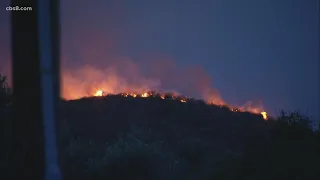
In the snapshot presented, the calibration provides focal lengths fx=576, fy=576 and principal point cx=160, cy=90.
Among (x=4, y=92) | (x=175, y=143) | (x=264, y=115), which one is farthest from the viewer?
(x=264, y=115)

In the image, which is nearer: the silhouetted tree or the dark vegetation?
Result: the dark vegetation

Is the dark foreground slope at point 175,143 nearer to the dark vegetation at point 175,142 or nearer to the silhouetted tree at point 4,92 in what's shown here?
the dark vegetation at point 175,142

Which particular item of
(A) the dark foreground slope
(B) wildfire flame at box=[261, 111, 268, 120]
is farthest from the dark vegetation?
(B) wildfire flame at box=[261, 111, 268, 120]

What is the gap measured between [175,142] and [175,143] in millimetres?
72

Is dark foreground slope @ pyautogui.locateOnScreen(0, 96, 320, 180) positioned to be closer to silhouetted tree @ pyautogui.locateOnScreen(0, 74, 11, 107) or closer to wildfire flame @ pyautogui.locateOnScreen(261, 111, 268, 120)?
wildfire flame @ pyautogui.locateOnScreen(261, 111, 268, 120)

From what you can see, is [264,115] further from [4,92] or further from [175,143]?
[4,92]

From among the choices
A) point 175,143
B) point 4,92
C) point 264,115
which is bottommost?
point 175,143

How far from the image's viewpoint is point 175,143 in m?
Answer: 13.5

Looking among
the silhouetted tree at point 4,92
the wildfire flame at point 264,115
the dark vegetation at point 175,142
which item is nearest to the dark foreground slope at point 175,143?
the dark vegetation at point 175,142

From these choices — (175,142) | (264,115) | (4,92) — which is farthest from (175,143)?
(4,92)

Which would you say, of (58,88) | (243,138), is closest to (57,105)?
(58,88)

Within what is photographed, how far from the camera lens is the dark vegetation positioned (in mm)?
10305

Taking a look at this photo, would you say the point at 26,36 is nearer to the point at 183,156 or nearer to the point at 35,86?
the point at 35,86

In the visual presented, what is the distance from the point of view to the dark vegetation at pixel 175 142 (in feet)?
33.8
